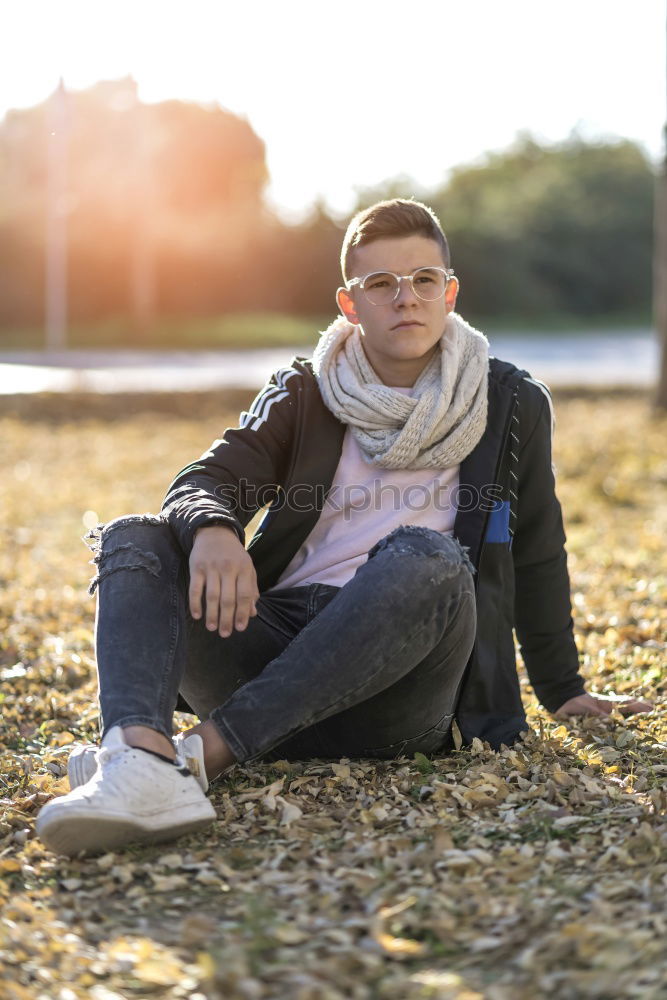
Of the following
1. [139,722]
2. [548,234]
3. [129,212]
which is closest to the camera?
[139,722]

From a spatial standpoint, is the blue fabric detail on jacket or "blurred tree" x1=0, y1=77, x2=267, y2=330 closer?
the blue fabric detail on jacket

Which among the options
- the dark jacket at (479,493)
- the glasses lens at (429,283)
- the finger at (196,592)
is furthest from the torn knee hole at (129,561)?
the glasses lens at (429,283)

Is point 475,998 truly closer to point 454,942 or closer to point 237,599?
point 454,942

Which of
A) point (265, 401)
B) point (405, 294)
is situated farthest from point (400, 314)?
point (265, 401)

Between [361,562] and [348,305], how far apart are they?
0.70 metres

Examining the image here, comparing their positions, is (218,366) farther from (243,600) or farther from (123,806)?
(123,806)

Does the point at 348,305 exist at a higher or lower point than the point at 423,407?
higher

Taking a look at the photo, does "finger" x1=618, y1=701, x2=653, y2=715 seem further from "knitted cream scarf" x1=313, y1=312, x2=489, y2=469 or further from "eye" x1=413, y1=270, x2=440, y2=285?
"eye" x1=413, y1=270, x2=440, y2=285

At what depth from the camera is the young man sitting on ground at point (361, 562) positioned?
2.73 m

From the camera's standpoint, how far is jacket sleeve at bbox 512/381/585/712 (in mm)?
3238

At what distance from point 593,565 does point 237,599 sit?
12.1ft

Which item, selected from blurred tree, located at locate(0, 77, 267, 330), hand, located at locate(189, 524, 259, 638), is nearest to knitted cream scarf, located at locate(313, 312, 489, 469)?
hand, located at locate(189, 524, 259, 638)

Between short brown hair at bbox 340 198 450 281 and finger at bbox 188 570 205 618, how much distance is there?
3.43 ft

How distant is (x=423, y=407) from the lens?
3105mm
